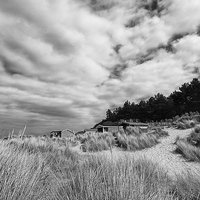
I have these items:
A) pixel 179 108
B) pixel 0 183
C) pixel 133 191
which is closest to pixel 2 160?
pixel 0 183

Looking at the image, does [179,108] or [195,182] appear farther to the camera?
[179,108]

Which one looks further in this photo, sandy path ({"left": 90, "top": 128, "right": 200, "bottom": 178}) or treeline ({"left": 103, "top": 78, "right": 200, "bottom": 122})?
treeline ({"left": 103, "top": 78, "right": 200, "bottom": 122})

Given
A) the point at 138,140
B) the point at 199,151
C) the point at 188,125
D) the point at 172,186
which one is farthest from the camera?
the point at 188,125

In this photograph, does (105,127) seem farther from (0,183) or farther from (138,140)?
(0,183)

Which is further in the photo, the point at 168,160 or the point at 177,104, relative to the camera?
the point at 177,104

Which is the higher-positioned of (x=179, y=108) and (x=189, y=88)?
(x=189, y=88)

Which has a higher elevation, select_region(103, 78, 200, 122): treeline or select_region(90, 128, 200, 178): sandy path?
select_region(103, 78, 200, 122): treeline

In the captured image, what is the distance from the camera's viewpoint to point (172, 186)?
364cm

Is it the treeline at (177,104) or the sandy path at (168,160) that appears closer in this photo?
the sandy path at (168,160)

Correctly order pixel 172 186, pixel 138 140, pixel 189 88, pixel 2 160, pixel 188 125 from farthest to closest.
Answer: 1. pixel 189 88
2. pixel 188 125
3. pixel 138 140
4. pixel 172 186
5. pixel 2 160

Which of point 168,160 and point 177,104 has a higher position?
point 177,104

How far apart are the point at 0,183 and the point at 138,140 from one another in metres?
10.6

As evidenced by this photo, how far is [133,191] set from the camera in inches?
77.1

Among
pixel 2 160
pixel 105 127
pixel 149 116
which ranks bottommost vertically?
pixel 2 160
